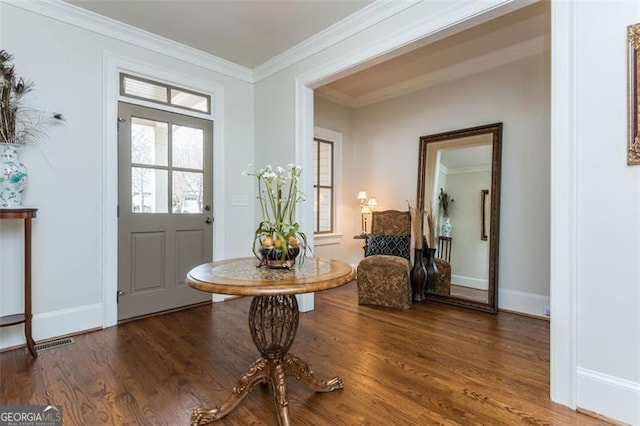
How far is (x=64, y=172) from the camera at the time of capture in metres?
2.62

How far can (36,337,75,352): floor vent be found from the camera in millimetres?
2386

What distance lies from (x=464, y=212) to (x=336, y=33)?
234cm

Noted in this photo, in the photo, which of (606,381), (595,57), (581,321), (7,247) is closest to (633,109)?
(595,57)

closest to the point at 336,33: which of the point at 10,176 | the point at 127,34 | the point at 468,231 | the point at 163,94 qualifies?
the point at 163,94

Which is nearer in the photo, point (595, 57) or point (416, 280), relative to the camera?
point (595, 57)

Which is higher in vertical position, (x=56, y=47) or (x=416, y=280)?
(x=56, y=47)

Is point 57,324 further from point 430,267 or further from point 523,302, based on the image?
point 523,302

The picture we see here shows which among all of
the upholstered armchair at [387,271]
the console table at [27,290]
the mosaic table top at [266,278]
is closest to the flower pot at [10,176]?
the console table at [27,290]

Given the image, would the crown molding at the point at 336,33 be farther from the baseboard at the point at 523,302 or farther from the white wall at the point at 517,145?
the baseboard at the point at 523,302

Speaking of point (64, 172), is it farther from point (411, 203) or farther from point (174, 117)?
point (411, 203)

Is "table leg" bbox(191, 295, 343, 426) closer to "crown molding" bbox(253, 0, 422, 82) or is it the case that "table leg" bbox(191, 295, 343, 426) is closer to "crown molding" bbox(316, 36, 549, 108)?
"crown molding" bbox(253, 0, 422, 82)

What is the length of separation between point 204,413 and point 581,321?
1964 millimetres

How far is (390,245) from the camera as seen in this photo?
151 inches

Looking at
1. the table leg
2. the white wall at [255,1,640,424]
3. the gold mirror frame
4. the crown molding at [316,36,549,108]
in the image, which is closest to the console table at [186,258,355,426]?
the table leg
